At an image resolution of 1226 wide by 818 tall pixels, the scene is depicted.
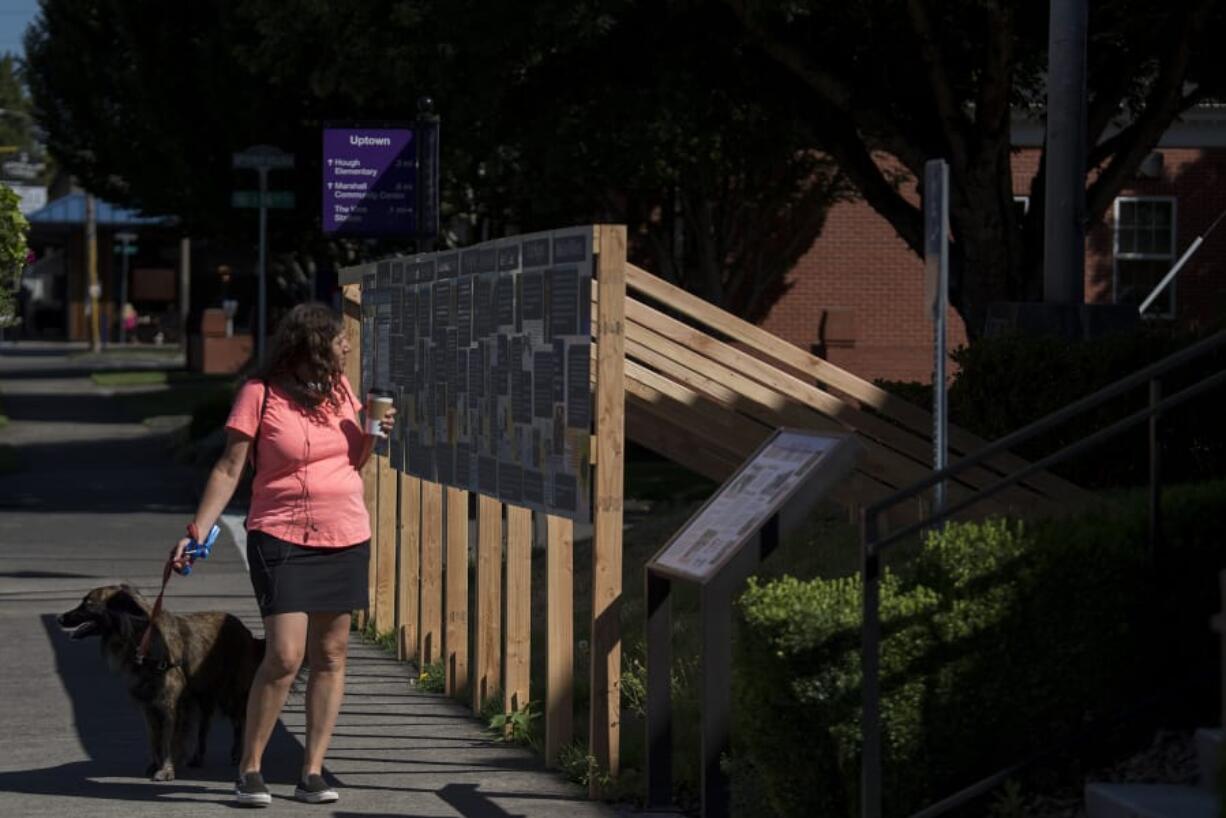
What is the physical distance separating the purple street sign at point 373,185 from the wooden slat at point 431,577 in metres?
4.18

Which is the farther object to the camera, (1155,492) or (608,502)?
(608,502)

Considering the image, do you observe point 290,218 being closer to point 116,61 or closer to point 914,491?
point 116,61

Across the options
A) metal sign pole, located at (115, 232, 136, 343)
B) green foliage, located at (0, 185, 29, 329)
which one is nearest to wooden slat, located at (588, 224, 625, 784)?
green foliage, located at (0, 185, 29, 329)

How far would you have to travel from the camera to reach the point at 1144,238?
34531 mm

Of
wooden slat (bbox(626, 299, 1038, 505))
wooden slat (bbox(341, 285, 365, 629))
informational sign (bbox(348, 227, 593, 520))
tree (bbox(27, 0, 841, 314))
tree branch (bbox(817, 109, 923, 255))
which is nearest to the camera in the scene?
informational sign (bbox(348, 227, 593, 520))

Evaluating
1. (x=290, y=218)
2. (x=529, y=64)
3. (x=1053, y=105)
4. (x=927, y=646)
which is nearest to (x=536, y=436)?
(x=927, y=646)

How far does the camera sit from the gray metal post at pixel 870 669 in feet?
22.4

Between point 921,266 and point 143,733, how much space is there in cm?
2508

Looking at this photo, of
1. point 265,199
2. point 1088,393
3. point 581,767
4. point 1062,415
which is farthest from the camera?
point 265,199

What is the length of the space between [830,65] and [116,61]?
22956 mm

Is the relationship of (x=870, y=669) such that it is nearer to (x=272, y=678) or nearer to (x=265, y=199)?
(x=272, y=678)

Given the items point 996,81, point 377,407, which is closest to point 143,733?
point 377,407

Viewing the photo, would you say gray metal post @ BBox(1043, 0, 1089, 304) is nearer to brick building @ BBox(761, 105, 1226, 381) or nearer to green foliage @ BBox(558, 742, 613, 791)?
green foliage @ BBox(558, 742, 613, 791)

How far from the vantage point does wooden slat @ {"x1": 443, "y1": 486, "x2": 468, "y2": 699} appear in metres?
11.5
